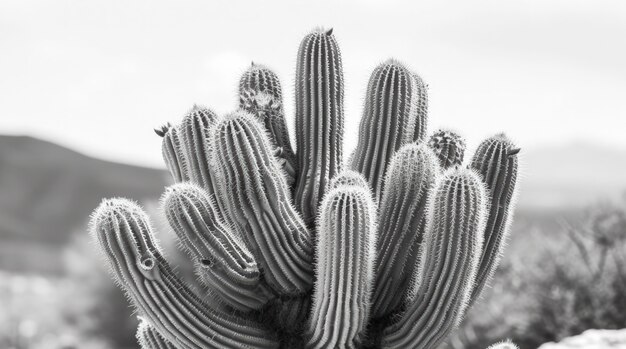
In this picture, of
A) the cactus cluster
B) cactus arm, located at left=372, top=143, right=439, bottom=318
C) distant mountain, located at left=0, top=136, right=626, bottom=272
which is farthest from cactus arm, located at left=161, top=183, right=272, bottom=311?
distant mountain, located at left=0, top=136, right=626, bottom=272

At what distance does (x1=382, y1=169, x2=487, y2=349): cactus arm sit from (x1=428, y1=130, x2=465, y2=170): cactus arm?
20.7 inches

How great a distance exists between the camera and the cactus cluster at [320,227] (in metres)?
4.09

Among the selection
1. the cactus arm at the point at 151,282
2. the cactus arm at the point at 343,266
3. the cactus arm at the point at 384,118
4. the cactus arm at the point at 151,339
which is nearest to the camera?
the cactus arm at the point at 343,266

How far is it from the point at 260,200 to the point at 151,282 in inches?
25.9

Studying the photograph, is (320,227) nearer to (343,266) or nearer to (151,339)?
(343,266)

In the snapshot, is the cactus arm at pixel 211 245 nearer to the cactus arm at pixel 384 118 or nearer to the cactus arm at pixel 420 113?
the cactus arm at pixel 384 118

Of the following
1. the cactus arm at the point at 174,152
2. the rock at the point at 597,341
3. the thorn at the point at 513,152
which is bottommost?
the rock at the point at 597,341

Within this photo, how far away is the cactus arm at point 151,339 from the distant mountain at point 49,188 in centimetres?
1888

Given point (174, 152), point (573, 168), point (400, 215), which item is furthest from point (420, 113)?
point (573, 168)

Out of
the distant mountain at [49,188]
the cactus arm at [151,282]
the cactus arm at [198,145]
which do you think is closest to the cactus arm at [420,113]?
the cactus arm at [198,145]

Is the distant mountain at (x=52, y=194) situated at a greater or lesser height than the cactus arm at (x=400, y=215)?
greater

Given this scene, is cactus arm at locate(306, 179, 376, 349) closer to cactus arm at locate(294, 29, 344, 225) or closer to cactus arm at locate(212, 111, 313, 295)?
cactus arm at locate(212, 111, 313, 295)

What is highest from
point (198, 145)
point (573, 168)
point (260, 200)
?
point (573, 168)

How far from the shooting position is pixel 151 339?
191 inches
